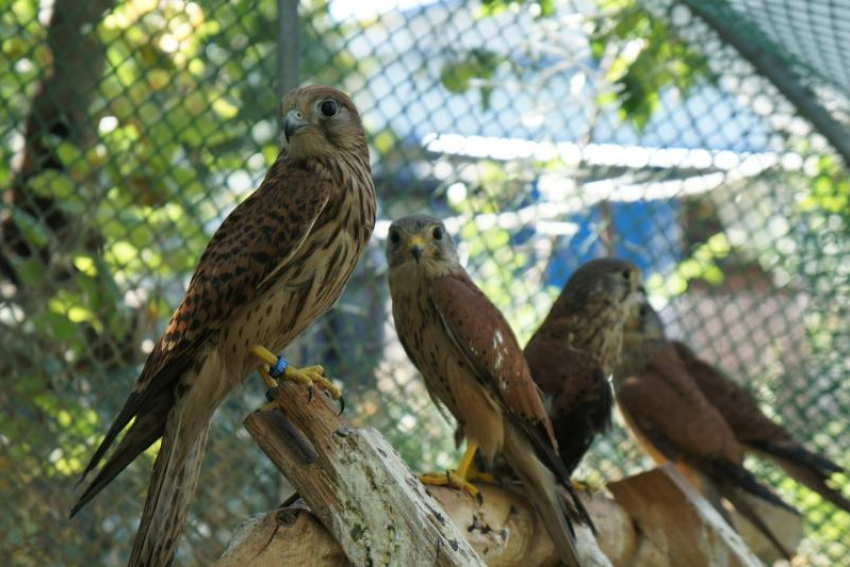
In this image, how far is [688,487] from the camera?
3102 mm

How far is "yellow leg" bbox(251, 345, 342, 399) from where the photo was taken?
2.33 m

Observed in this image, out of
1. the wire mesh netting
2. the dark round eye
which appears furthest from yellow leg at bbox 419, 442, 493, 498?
the dark round eye

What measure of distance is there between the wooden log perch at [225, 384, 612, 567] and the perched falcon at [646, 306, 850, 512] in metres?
2.35

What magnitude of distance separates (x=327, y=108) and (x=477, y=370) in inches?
29.5

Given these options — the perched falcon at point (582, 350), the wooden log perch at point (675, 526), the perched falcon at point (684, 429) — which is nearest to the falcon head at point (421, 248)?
the perched falcon at point (582, 350)

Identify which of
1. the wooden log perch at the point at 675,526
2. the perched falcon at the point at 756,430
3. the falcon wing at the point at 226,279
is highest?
the falcon wing at the point at 226,279

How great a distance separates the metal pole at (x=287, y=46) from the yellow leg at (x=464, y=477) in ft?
4.24

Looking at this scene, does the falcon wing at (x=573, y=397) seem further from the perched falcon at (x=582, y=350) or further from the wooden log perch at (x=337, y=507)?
the wooden log perch at (x=337, y=507)

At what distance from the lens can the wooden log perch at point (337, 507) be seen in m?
2.07

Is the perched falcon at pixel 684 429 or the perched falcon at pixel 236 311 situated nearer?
the perched falcon at pixel 236 311

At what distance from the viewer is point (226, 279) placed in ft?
8.34

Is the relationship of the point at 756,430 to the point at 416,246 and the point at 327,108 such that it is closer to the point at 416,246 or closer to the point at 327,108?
the point at 416,246

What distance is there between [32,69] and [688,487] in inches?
96.4

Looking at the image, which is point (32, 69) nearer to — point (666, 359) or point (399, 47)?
point (399, 47)
